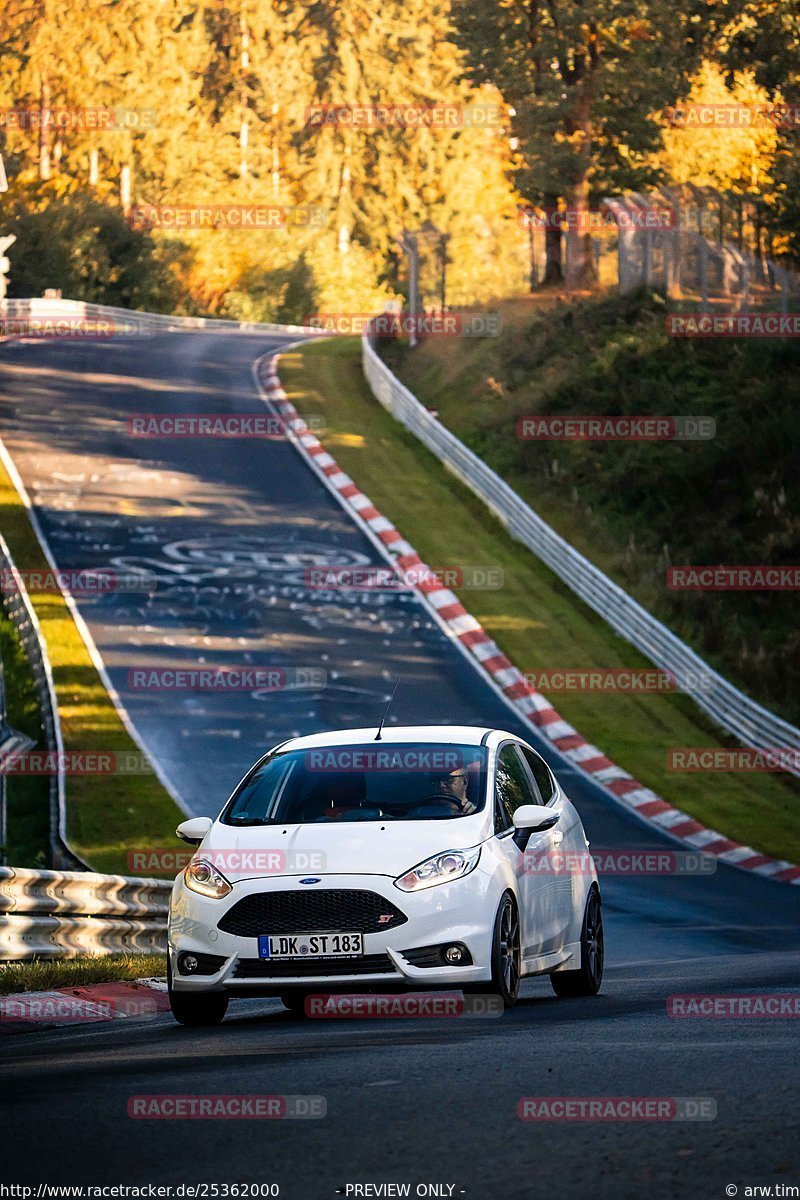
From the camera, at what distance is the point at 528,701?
26.2m

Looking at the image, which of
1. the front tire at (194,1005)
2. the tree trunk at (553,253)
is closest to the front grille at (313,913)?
the front tire at (194,1005)

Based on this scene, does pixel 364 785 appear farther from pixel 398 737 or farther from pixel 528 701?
pixel 528 701

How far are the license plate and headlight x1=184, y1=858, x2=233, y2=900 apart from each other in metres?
0.36

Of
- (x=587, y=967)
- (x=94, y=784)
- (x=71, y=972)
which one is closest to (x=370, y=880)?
(x=587, y=967)

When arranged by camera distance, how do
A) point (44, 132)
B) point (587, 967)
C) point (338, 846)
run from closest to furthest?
point (338, 846), point (587, 967), point (44, 132)

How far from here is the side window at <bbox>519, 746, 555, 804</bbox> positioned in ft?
36.9

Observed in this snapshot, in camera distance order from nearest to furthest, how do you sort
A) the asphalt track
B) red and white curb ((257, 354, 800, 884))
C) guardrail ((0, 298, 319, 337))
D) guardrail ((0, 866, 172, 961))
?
1. the asphalt track
2. guardrail ((0, 866, 172, 961))
3. red and white curb ((257, 354, 800, 884))
4. guardrail ((0, 298, 319, 337))

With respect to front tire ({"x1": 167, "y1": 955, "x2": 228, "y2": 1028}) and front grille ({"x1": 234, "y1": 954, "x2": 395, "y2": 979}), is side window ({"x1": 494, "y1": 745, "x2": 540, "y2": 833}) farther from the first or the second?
front tire ({"x1": 167, "y1": 955, "x2": 228, "y2": 1028})

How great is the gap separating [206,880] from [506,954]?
5.18ft

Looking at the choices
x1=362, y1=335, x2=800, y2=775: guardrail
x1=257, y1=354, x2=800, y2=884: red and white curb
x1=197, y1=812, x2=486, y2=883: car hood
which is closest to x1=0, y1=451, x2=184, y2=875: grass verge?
x1=257, y1=354, x2=800, y2=884: red and white curb

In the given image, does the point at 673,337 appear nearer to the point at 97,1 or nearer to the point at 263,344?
the point at 263,344

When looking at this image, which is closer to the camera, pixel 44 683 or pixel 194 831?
pixel 194 831

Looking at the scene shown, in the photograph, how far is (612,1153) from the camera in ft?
18.1

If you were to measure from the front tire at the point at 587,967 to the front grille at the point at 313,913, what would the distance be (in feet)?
6.31
